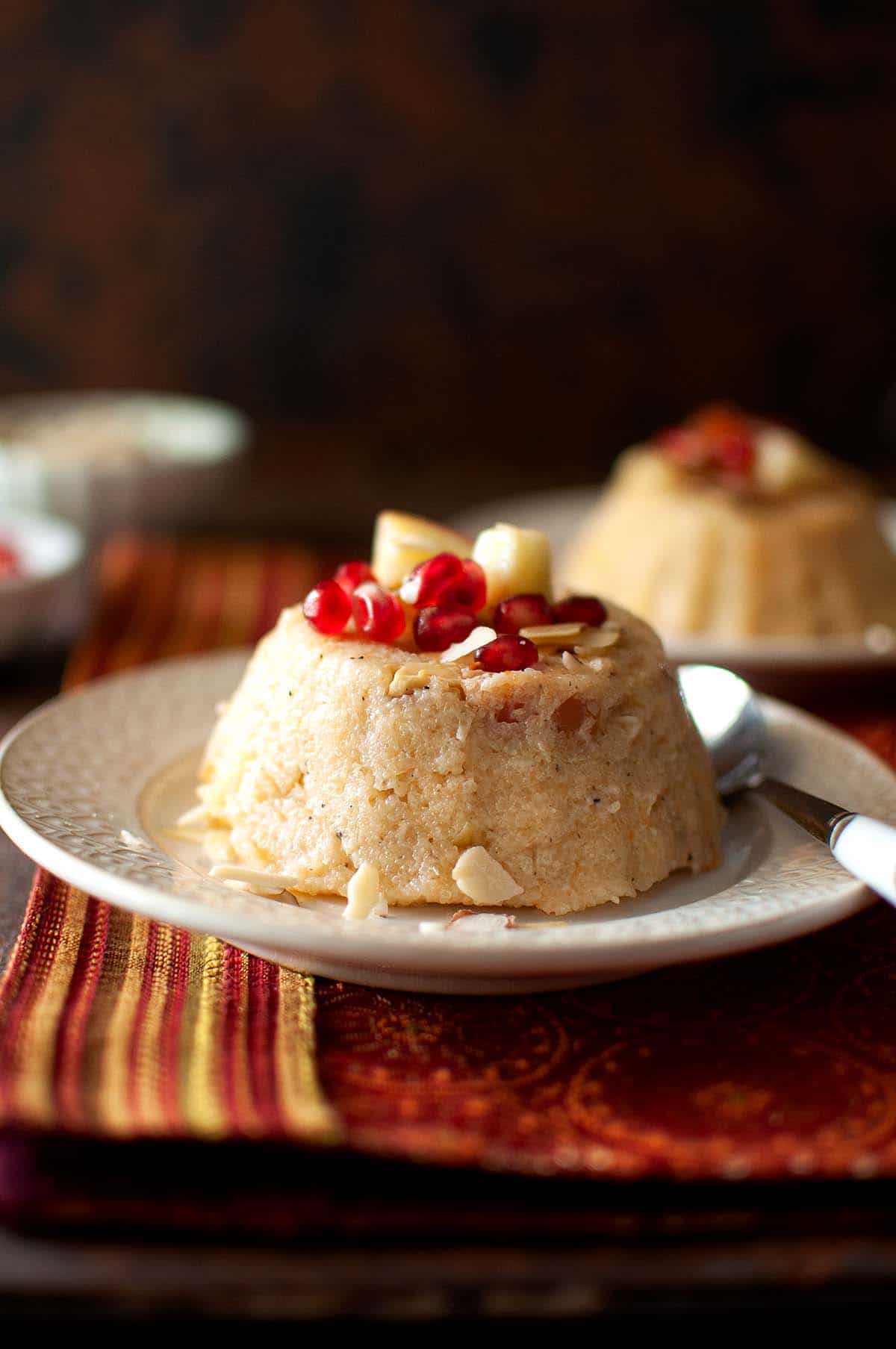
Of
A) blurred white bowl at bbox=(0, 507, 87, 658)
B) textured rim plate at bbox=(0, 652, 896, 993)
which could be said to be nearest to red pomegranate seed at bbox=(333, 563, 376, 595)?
textured rim plate at bbox=(0, 652, 896, 993)

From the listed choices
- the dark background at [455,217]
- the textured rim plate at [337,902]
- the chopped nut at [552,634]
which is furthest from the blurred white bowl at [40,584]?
the dark background at [455,217]

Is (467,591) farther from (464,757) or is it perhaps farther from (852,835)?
(852,835)

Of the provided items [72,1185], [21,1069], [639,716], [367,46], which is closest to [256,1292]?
[72,1185]

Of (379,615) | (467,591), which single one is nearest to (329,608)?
(379,615)

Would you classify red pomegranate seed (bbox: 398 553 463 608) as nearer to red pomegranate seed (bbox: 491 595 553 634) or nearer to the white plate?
red pomegranate seed (bbox: 491 595 553 634)

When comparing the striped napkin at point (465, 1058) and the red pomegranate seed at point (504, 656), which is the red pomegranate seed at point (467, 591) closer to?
the red pomegranate seed at point (504, 656)

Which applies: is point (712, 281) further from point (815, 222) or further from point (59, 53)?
point (59, 53)
